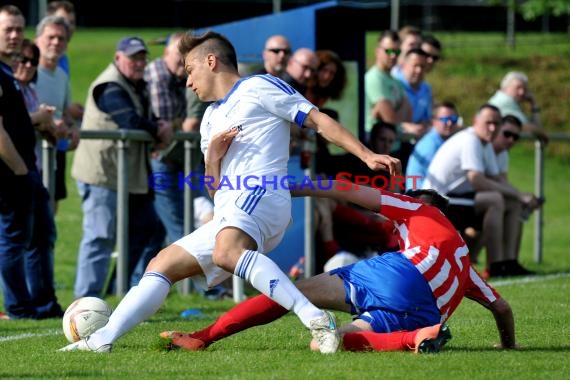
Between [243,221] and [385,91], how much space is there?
7484 millimetres

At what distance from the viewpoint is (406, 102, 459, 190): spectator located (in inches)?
569

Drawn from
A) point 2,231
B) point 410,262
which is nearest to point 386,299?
point 410,262

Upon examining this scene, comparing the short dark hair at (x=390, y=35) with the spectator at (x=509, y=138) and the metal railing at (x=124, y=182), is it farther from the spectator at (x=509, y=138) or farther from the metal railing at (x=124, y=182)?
the metal railing at (x=124, y=182)

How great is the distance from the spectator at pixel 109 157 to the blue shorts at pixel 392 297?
4528mm

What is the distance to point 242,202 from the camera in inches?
290

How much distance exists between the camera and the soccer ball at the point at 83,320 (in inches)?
320

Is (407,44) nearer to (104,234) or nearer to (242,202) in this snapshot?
(104,234)

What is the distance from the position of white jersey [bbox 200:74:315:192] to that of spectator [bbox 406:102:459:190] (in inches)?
267

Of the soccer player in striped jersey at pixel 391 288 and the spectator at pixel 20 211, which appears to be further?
the spectator at pixel 20 211

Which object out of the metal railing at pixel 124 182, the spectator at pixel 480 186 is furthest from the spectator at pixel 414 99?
the metal railing at pixel 124 182

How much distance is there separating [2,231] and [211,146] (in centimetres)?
333

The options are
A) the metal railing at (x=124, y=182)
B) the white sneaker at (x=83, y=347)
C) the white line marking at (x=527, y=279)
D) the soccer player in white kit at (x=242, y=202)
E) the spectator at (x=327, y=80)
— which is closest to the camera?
the soccer player in white kit at (x=242, y=202)

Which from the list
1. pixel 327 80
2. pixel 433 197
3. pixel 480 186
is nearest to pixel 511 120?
pixel 480 186

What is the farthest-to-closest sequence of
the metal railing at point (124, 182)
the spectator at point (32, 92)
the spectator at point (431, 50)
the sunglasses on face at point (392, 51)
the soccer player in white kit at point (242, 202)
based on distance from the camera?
the spectator at point (431, 50)
the sunglasses on face at point (392, 51)
the metal railing at point (124, 182)
the spectator at point (32, 92)
the soccer player in white kit at point (242, 202)
